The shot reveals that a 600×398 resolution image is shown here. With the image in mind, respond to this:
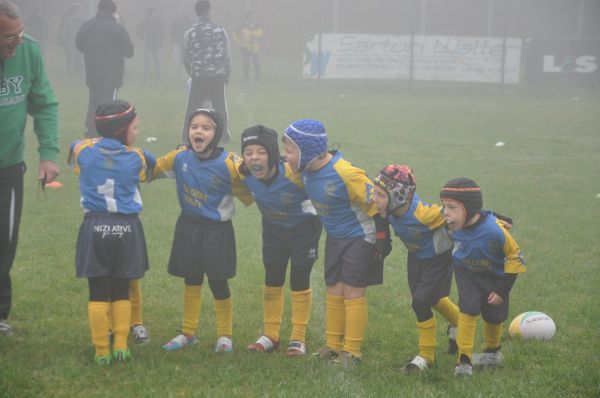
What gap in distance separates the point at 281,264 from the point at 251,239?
10.7 feet

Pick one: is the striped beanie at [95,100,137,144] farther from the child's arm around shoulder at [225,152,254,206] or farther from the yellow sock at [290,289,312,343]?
the yellow sock at [290,289,312,343]

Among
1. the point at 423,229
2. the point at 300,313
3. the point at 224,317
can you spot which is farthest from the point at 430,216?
the point at 224,317

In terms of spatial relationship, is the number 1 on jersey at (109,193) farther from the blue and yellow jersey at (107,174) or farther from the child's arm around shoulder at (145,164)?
the child's arm around shoulder at (145,164)

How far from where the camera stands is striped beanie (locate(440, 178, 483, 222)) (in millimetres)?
5301

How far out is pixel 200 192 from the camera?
5.72m

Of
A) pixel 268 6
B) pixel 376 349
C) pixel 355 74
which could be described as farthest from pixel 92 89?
pixel 268 6

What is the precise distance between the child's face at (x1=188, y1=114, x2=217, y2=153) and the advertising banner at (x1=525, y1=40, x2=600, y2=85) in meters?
25.0

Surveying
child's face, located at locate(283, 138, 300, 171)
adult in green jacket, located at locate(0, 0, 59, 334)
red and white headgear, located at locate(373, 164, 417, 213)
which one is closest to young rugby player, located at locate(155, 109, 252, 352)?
child's face, located at locate(283, 138, 300, 171)

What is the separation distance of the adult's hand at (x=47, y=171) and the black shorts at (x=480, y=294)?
8.88 feet

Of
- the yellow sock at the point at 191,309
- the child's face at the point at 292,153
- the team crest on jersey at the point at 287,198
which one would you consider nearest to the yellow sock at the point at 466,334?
the team crest on jersey at the point at 287,198

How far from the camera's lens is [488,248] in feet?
17.7

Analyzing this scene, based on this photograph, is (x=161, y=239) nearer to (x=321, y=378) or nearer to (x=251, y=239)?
(x=251, y=239)

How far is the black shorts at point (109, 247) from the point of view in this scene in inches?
206

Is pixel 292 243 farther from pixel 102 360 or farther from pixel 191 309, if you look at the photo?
pixel 102 360
